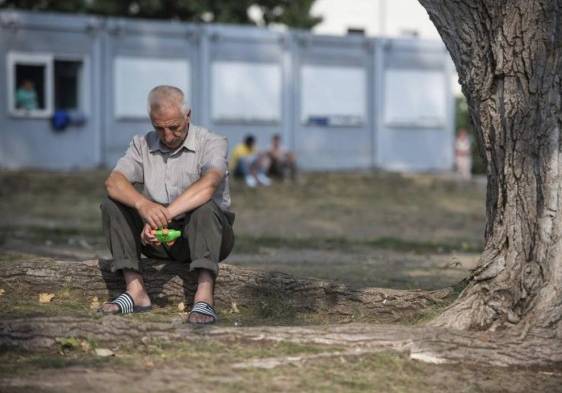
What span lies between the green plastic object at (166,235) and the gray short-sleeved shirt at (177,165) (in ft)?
A: 1.27

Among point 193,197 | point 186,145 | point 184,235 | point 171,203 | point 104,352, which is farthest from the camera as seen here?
point 186,145

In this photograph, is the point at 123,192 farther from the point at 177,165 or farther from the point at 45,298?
the point at 45,298

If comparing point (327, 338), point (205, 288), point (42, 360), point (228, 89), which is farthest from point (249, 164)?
point (42, 360)

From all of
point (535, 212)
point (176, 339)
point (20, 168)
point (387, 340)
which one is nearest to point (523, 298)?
point (535, 212)

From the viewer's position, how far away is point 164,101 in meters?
6.31

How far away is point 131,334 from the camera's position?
5.31 metres

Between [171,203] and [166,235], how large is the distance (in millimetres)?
230

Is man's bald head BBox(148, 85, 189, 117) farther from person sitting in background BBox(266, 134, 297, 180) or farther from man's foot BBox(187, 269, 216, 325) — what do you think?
person sitting in background BBox(266, 134, 297, 180)

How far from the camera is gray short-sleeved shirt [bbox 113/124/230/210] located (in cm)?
650

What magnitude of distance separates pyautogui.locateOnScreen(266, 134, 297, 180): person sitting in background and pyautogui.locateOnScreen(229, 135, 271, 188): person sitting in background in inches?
10.6

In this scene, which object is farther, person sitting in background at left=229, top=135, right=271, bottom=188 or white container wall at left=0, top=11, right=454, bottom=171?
person sitting in background at left=229, top=135, right=271, bottom=188

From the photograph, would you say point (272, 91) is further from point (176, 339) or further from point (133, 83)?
point (176, 339)

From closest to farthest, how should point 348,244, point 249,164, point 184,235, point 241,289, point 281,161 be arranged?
point 184,235
point 241,289
point 348,244
point 249,164
point 281,161

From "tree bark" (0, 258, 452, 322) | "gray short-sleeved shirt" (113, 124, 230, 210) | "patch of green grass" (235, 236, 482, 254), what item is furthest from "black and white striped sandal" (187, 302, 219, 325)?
"patch of green grass" (235, 236, 482, 254)
